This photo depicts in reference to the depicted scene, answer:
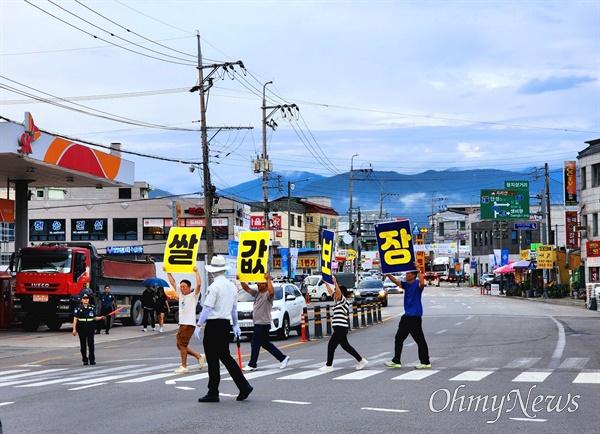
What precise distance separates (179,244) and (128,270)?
68.7ft

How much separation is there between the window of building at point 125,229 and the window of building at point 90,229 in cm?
99

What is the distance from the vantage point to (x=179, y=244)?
20.1 metres

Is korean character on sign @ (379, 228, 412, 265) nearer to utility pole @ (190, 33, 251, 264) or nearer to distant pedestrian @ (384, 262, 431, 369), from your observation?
distant pedestrian @ (384, 262, 431, 369)

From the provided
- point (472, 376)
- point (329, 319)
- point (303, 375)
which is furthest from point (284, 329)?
point (472, 376)

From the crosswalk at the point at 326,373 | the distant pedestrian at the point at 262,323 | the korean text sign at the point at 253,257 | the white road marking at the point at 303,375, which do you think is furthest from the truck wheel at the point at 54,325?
the white road marking at the point at 303,375

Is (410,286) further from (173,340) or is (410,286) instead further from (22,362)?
Answer: (173,340)

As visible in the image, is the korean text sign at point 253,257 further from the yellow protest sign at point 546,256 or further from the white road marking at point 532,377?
the yellow protest sign at point 546,256

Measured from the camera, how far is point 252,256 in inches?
816

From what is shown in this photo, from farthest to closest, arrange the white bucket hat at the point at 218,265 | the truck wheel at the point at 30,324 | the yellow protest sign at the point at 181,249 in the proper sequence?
the truck wheel at the point at 30,324, the yellow protest sign at the point at 181,249, the white bucket hat at the point at 218,265

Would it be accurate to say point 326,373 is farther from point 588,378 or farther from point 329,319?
point 329,319

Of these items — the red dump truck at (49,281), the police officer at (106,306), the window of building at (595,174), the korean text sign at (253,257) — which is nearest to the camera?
the korean text sign at (253,257)

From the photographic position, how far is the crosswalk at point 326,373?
15633mm

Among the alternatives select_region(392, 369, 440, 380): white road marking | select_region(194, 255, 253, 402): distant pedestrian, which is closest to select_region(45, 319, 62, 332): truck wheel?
select_region(392, 369, 440, 380): white road marking

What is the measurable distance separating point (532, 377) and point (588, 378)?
3.01 ft
